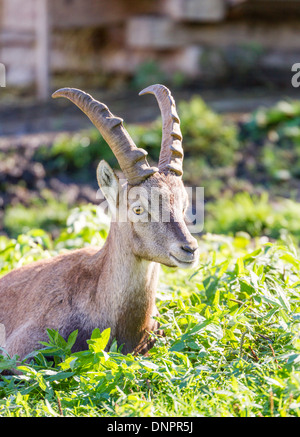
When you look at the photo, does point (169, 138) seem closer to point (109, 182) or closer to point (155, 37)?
point (109, 182)

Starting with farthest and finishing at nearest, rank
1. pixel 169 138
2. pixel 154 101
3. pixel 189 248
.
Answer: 1. pixel 154 101
2. pixel 169 138
3. pixel 189 248

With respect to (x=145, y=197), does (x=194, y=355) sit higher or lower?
lower

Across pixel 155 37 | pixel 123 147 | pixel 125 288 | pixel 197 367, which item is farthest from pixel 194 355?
pixel 155 37

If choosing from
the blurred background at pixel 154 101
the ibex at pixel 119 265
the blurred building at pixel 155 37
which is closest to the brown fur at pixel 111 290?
the ibex at pixel 119 265

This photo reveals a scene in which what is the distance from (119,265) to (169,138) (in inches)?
37.3

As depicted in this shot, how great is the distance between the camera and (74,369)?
407 cm

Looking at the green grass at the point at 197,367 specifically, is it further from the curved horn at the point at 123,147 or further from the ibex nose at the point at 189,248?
the curved horn at the point at 123,147

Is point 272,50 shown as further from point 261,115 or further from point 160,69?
point 261,115

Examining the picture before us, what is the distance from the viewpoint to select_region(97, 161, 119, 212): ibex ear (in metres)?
4.35

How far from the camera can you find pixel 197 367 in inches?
157

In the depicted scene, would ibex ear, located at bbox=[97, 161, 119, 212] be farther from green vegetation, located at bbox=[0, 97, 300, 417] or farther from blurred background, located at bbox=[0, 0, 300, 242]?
blurred background, located at bbox=[0, 0, 300, 242]

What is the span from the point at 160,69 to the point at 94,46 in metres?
1.87

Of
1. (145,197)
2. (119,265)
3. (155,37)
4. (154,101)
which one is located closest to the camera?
(145,197)
